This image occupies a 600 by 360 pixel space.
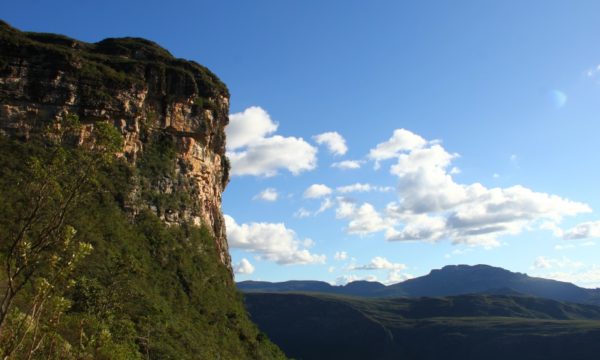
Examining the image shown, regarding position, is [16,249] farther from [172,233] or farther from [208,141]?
[208,141]

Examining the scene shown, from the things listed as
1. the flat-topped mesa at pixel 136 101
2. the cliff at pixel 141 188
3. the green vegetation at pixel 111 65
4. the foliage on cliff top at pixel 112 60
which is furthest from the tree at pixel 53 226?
the foliage on cliff top at pixel 112 60

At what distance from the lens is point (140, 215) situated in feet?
208

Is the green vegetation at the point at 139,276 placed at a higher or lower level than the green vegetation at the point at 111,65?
lower

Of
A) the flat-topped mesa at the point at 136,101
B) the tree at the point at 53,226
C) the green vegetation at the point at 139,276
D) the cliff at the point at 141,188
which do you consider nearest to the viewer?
the tree at the point at 53,226

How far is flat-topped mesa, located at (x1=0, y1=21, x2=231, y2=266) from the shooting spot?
61031 millimetres

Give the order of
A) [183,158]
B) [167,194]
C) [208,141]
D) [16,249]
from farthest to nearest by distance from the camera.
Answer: [208,141], [183,158], [167,194], [16,249]

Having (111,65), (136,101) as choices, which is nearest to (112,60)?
A: (111,65)

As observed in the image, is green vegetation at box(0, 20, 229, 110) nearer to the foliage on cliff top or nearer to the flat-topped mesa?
the foliage on cliff top

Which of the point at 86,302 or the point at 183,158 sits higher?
the point at 183,158

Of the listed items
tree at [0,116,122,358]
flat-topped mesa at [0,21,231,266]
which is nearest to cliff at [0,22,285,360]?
flat-topped mesa at [0,21,231,266]

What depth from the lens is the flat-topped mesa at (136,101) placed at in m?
61.0

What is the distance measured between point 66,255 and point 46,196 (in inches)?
61.5

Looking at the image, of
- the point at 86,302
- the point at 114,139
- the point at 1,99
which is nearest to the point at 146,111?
the point at 1,99

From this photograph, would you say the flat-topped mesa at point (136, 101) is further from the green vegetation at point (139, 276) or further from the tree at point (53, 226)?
the tree at point (53, 226)
